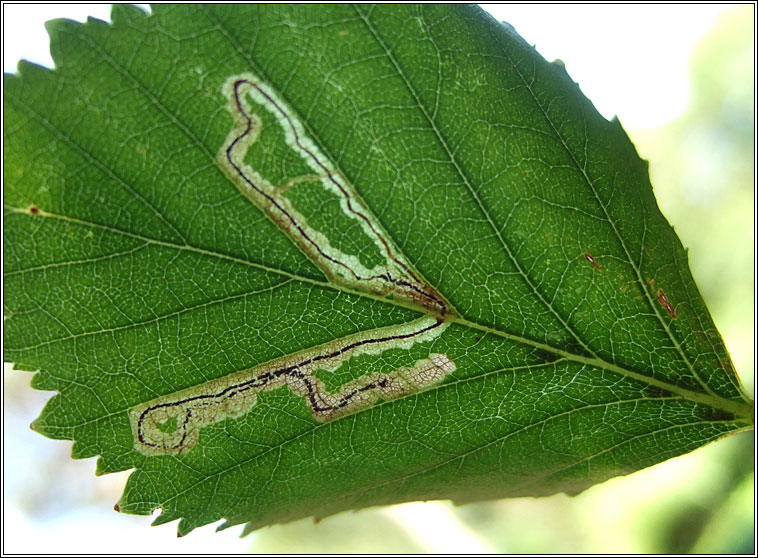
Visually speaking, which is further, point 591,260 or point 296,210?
point 591,260

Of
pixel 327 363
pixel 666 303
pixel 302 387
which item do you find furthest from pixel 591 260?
pixel 302 387

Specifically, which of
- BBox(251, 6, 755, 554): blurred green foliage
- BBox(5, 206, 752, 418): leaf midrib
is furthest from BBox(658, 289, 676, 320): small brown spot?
BBox(251, 6, 755, 554): blurred green foliage

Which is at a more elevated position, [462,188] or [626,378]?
[462,188]

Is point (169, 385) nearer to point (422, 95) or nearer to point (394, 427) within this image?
point (394, 427)

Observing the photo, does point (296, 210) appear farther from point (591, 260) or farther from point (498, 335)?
point (591, 260)

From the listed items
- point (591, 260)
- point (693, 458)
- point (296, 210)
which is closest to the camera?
point (296, 210)

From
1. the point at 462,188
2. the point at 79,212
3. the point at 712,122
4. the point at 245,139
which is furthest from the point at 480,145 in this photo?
the point at 712,122

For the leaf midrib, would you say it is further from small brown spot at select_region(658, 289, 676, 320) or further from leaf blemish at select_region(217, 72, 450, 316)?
small brown spot at select_region(658, 289, 676, 320)

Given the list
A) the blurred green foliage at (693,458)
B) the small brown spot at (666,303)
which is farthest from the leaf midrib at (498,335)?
the blurred green foliage at (693,458)

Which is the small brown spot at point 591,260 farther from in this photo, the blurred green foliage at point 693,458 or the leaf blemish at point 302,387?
the blurred green foliage at point 693,458
